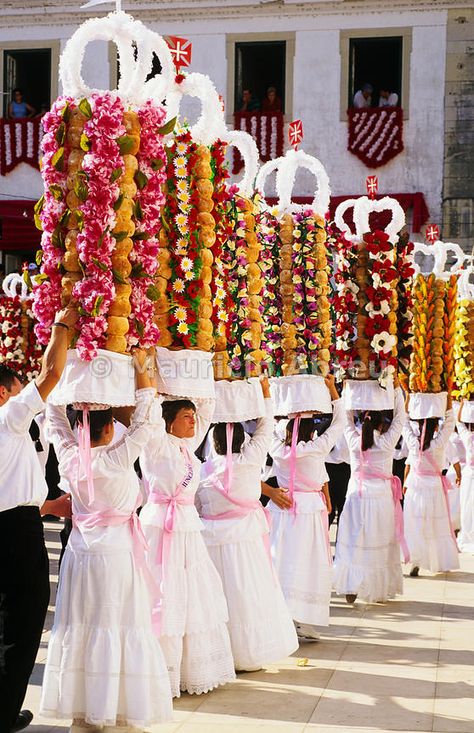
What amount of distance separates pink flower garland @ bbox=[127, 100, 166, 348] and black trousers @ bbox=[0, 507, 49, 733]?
106 centimetres

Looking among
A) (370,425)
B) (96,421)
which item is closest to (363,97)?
(370,425)

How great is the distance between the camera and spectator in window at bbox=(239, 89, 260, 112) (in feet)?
67.4

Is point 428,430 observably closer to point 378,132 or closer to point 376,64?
point 378,132

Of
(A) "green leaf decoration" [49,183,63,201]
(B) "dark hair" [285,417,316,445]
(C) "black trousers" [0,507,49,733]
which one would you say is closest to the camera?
(C) "black trousers" [0,507,49,733]

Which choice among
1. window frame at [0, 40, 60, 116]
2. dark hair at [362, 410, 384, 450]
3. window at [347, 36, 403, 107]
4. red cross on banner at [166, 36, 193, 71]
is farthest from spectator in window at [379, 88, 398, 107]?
red cross on banner at [166, 36, 193, 71]

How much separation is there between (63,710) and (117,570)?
689 millimetres

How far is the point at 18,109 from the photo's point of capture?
21.6 metres

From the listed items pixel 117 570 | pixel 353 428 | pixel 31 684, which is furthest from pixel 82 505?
pixel 353 428

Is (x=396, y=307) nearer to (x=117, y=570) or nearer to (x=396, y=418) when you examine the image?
(x=396, y=418)

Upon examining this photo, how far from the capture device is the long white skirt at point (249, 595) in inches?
268

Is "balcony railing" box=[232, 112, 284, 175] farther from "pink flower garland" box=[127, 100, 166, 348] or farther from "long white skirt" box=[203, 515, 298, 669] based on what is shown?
"pink flower garland" box=[127, 100, 166, 348]

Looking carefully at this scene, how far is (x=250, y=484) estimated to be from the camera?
702 cm

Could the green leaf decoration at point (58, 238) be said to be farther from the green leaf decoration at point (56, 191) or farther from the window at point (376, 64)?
the window at point (376, 64)

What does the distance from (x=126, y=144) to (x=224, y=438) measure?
2.31 m
